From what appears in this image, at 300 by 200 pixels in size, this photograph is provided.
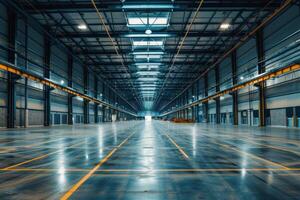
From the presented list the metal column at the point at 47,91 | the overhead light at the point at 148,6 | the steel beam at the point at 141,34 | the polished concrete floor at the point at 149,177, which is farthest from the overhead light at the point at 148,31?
the polished concrete floor at the point at 149,177

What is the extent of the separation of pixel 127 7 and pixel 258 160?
20293 mm

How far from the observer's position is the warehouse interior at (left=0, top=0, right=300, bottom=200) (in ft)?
19.1

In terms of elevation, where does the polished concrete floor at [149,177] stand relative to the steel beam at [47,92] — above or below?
below

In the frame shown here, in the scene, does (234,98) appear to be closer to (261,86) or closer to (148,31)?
(261,86)

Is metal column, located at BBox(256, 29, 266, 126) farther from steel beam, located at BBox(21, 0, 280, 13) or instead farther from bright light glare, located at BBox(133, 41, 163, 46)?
bright light glare, located at BBox(133, 41, 163, 46)

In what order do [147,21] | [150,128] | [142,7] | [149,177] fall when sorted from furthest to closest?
[150,128] < [147,21] < [142,7] < [149,177]

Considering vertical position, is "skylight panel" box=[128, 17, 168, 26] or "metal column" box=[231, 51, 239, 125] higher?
"skylight panel" box=[128, 17, 168, 26]

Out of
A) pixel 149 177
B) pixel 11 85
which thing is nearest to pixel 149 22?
pixel 11 85

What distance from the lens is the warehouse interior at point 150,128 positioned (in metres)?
5.81

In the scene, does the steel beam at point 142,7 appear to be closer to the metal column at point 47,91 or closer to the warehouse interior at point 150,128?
the warehouse interior at point 150,128

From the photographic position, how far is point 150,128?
33.9 metres

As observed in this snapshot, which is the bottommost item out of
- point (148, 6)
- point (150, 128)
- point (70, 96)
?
point (150, 128)

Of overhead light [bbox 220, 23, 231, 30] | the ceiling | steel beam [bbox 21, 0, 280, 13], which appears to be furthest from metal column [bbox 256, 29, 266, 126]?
steel beam [bbox 21, 0, 280, 13]

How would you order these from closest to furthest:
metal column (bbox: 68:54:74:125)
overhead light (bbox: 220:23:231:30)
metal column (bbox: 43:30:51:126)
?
overhead light (bbox: 220:23:231:30) < metal column (bbox: 43:30:51:126) < metal column (bbox: 68:54:74:125)
